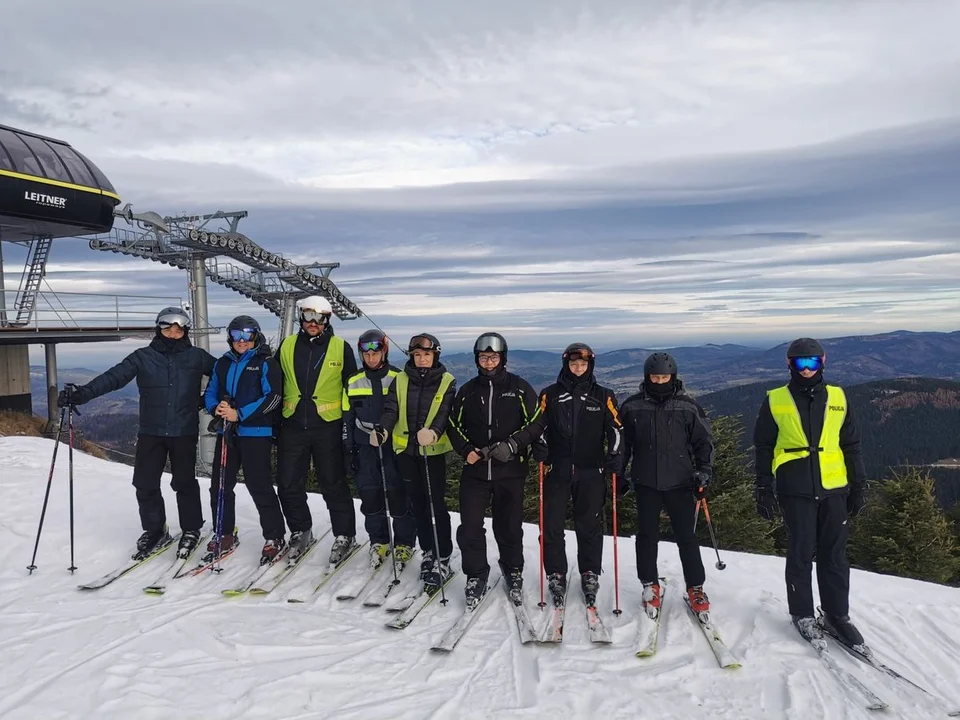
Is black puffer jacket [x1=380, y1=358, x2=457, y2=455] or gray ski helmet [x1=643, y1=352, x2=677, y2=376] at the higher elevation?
gray ski helmet [x1=643, y1=352, x2=677, y2=376]

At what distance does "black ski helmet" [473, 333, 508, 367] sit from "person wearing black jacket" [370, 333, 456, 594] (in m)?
0.60

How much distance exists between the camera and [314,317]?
6.78 meters

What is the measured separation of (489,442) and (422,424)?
2.55 feet

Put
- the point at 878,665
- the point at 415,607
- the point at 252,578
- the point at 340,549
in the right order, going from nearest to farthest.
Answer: the point at 878,665, the point at 415,607, the point at 252,578, the point at 340,549

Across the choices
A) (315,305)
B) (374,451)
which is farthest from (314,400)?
(315,305)

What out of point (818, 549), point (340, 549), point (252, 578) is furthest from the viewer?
point (340, 549)

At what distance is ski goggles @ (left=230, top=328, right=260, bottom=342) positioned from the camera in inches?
271

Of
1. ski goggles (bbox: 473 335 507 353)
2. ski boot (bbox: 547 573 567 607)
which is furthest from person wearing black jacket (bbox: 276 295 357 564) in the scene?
ski boot (bbox: 547 573 567 607)

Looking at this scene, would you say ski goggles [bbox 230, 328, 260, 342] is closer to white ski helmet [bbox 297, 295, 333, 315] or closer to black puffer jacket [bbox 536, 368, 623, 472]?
white ski helmet [bbox 297, 295, 333, 315]

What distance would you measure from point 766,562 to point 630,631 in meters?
3.27

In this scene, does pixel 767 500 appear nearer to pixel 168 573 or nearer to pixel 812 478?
pixel 812 478

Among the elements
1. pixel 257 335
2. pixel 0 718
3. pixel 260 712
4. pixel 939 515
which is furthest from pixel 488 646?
pixel 939 515

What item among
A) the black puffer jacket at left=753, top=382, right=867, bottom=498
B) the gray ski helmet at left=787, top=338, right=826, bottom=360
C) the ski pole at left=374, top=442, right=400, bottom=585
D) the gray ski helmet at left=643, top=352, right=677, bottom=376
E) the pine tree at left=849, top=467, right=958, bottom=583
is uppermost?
the gray ski helmet at left=787, top=338, right=826, bottom=360

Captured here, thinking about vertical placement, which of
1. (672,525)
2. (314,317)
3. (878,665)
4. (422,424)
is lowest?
(878,665)
